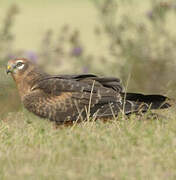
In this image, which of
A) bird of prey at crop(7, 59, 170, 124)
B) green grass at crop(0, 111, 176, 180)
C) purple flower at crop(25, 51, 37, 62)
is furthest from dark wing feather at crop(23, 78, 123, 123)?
purple flower at crop(25, 51, 37, 62)

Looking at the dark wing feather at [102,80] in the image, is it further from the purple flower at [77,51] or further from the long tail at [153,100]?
the purple flower at [77,51]

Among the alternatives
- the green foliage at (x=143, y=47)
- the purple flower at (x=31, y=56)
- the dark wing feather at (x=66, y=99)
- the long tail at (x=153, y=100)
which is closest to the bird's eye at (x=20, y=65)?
the dark wing feather at (x=66, y=99)

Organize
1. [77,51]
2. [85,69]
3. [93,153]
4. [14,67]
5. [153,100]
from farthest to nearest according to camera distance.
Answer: [77,51] → [85,69] → [14,67] → [153,100] → [93,153]

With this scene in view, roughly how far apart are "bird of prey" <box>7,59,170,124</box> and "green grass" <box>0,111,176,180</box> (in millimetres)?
853

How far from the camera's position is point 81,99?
7484 millimetres

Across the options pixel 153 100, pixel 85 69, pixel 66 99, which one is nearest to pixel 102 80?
pixel 66 99

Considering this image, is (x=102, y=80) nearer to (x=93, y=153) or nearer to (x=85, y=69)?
(x=93, y=153)

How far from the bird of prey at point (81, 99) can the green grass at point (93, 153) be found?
853 millimetres

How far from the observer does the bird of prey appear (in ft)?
23.9

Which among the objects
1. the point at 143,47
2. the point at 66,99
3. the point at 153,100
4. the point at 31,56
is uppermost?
the point at 153,100

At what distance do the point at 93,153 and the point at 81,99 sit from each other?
2.26m

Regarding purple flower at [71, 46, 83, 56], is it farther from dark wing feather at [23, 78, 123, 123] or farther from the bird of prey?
dark wing feather at [23, 78, 123, 123]

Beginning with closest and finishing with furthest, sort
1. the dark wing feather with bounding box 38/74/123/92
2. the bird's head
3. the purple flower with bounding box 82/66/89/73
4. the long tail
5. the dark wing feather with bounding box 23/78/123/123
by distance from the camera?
the long tail < the dark wing feather with bounding box 23/78/123/123 < the dark wing feather with bounding box 38/74/123/92 < the bird's head < the purple flower with bounding box 82/66/89/73

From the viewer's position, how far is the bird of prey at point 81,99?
7277 millimetres
